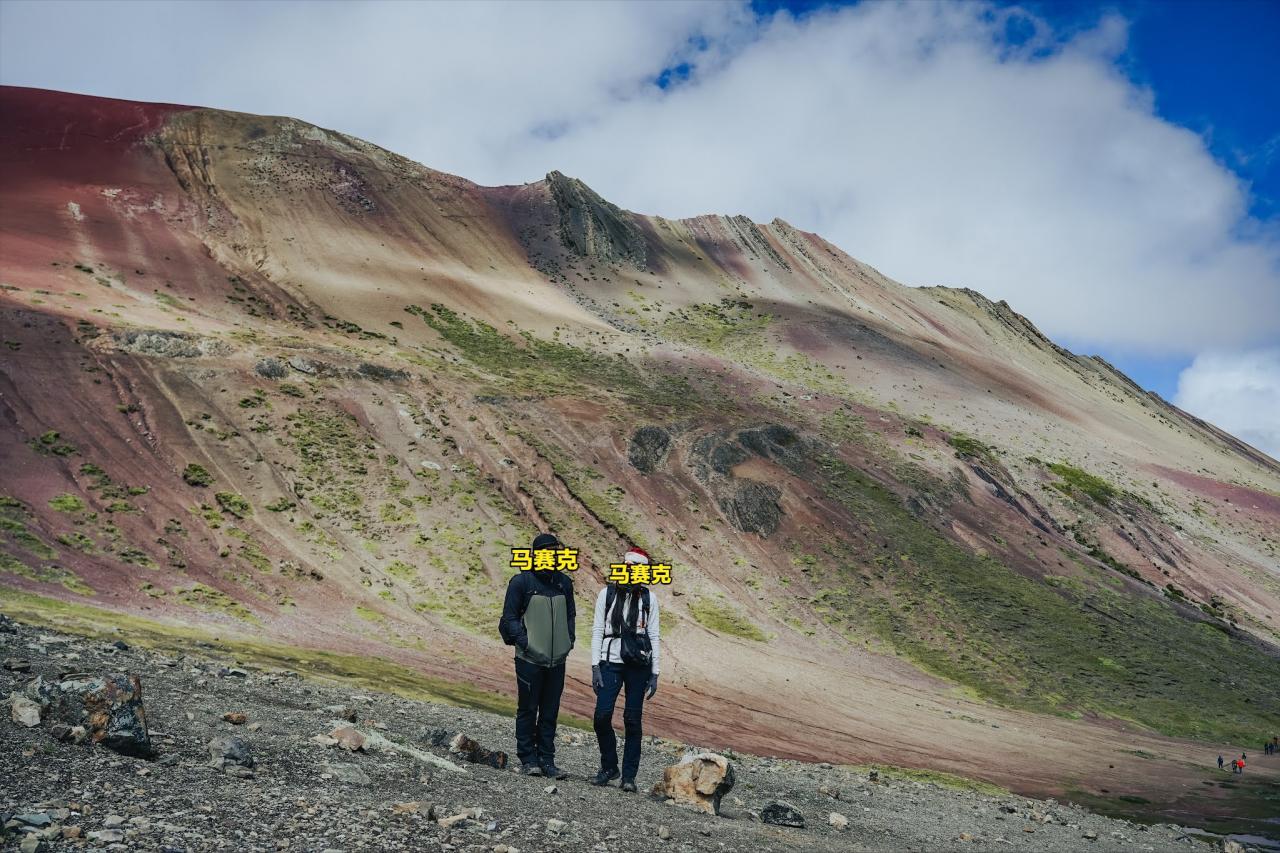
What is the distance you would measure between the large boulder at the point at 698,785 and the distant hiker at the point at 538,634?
4.34 feet

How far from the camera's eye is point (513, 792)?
9.77m

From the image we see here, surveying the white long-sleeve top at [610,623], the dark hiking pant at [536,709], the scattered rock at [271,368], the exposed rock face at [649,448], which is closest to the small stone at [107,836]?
the dark hiking pant at [536,709]

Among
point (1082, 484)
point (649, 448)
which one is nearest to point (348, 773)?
point (649, 448)

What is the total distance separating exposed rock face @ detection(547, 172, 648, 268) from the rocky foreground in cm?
7506

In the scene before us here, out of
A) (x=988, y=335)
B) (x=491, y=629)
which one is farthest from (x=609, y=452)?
(x=988, y=335)

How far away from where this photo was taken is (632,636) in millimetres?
10727

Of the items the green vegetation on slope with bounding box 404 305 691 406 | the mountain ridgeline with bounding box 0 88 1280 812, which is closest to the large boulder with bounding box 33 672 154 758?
the mountain ridgeline with bounding box 0 88 1280 812

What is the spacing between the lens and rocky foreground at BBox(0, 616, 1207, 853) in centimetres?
678

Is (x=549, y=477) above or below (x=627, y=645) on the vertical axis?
above

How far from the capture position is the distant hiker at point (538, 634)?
1079cm

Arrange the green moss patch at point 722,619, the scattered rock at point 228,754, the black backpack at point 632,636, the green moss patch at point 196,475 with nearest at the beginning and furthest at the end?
the scattered rock at point 228,754 → the black backpack at point 632,636 → the green moss patch at point 196,475 → the green moss patch at point 722,619

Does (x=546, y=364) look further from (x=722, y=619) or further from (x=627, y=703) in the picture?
(x=627, y=703)

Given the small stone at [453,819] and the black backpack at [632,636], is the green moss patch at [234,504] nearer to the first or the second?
the black backpack at [632,636]

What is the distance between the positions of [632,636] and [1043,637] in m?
39.7
